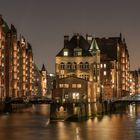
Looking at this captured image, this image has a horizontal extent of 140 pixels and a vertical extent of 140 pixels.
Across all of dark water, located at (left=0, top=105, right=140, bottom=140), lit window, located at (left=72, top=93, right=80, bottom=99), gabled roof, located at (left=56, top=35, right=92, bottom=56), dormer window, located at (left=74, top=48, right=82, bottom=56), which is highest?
gabled roof, located at (left=56, top=35, right=92, bottom=56)

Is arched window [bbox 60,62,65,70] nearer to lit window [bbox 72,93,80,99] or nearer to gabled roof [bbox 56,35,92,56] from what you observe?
gabled roof [bbox 56,35,92,56]

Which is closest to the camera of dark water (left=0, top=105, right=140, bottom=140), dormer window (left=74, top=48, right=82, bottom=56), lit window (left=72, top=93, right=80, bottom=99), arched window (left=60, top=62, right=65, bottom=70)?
dark water (left=0, top=105, right=140, bottom=140)

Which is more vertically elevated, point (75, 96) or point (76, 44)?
point (76, 44)

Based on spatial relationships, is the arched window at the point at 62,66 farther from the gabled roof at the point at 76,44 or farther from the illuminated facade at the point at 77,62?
the gabled roof at the point at 76,44

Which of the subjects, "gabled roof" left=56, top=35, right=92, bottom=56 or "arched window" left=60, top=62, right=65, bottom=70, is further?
"gabled roof" left=56, top=35, right=92, bottom=56

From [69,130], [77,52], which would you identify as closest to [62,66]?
[77,52]

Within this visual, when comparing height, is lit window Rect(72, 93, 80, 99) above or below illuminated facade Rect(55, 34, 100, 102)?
below

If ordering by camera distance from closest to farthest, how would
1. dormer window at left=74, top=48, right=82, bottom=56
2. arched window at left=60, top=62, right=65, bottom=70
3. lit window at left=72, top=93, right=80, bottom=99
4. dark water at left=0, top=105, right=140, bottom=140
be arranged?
dark water at left=0, top=105, right=140, bottom=140 < lit window at left=72, top=93, right=80, bottom=99 < arched window at left=60, top=62, right=65, bottom=70 < dormer window at left=74, top=48, right=82, bottom=56

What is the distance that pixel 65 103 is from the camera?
117562 mm

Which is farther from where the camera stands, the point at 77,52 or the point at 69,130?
the point at 77,52

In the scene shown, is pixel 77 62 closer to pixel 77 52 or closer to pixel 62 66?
pixel 77 52

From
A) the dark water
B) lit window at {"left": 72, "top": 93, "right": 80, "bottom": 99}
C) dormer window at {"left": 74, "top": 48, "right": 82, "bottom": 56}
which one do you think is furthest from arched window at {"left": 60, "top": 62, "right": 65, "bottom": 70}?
the dark water

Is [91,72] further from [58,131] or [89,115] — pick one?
[58,131]

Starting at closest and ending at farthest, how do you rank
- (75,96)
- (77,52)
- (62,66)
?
(75,96) < (62,66) < (77,52)
